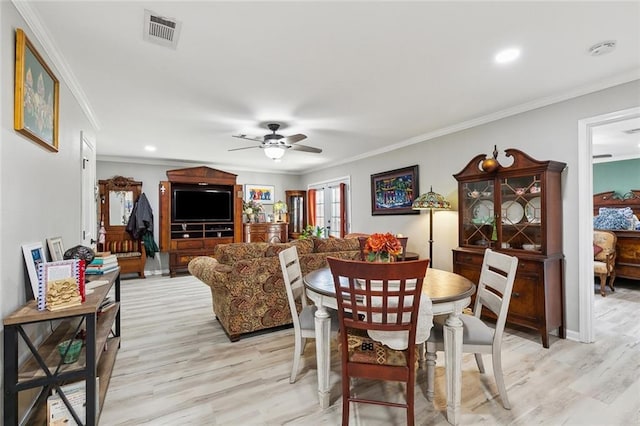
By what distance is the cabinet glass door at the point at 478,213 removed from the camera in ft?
11.6

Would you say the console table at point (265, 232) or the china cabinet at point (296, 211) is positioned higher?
the china cabinet at point (296, 211)

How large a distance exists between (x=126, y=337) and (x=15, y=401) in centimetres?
177

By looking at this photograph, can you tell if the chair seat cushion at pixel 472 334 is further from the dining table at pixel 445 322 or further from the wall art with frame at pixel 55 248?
the wall art with frame at pixel 55 248

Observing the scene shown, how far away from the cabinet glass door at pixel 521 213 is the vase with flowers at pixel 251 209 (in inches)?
220

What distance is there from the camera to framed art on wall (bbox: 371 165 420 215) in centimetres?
488

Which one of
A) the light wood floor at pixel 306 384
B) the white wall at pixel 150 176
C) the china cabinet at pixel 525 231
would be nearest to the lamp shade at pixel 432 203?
the china cabinet at pixel 525 231

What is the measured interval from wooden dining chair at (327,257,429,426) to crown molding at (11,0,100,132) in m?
2.28

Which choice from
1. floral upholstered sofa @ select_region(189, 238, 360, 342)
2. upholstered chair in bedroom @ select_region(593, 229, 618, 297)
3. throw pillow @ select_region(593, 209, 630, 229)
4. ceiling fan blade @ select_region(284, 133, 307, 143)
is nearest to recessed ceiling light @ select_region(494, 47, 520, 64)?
ceiling fan blade @ select_region(284, 133, 307, 143)

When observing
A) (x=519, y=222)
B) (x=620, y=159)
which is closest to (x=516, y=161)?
(x=519, y=222)

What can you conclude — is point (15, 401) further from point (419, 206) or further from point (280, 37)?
point (419, 206)

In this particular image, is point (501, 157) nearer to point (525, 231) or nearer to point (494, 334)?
point (525, 231)

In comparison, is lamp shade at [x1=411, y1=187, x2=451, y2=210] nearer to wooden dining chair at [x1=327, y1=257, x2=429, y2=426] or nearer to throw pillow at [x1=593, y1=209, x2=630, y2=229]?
wooden dining chair at [x1=327, y1=257, x2=429, y2=426]

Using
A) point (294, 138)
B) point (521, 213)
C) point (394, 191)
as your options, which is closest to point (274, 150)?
point (294, 138)

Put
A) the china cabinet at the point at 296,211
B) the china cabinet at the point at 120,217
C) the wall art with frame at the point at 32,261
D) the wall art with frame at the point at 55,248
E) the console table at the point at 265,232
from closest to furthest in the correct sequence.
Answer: the wall art with frame at the point at 32,261 → the wall art with frame at the point at 55,248 → the china cabinet at the point at 120,217 → the console table at the point at 265,232 → the china cabinet at the point at 296,211
